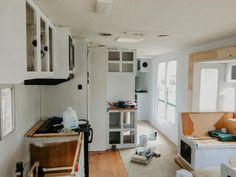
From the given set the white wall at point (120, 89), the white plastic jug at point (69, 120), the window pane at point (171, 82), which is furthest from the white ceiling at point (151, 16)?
the window pane at point (171, 82)

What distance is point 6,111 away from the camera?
Answer: 1925 millimetres

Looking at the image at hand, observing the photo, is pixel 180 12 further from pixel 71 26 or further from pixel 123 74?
pixel 123 74

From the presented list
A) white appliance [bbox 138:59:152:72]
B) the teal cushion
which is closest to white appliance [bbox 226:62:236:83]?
the teal cushion

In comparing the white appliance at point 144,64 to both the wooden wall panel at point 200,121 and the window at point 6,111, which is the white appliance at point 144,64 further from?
the window at point 6,111

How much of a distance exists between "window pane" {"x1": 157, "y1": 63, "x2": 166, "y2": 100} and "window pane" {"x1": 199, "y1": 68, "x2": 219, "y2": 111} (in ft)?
5.61

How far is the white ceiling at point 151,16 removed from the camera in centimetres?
162

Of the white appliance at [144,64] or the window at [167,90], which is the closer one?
the window at [167,90]

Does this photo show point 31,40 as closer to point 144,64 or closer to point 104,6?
point 104,6

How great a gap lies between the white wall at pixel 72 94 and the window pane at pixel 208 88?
2.30 meters

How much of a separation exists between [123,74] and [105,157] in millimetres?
1779

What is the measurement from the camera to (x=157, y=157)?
402 centimetres

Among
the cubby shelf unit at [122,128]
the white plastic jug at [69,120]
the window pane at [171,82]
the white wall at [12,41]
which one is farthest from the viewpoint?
the window pane at [171,82]

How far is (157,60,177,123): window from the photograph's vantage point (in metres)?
5.16

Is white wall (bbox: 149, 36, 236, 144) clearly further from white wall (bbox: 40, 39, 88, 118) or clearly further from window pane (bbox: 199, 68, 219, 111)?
white wall (bbox: 40, 39, 88, 118)
